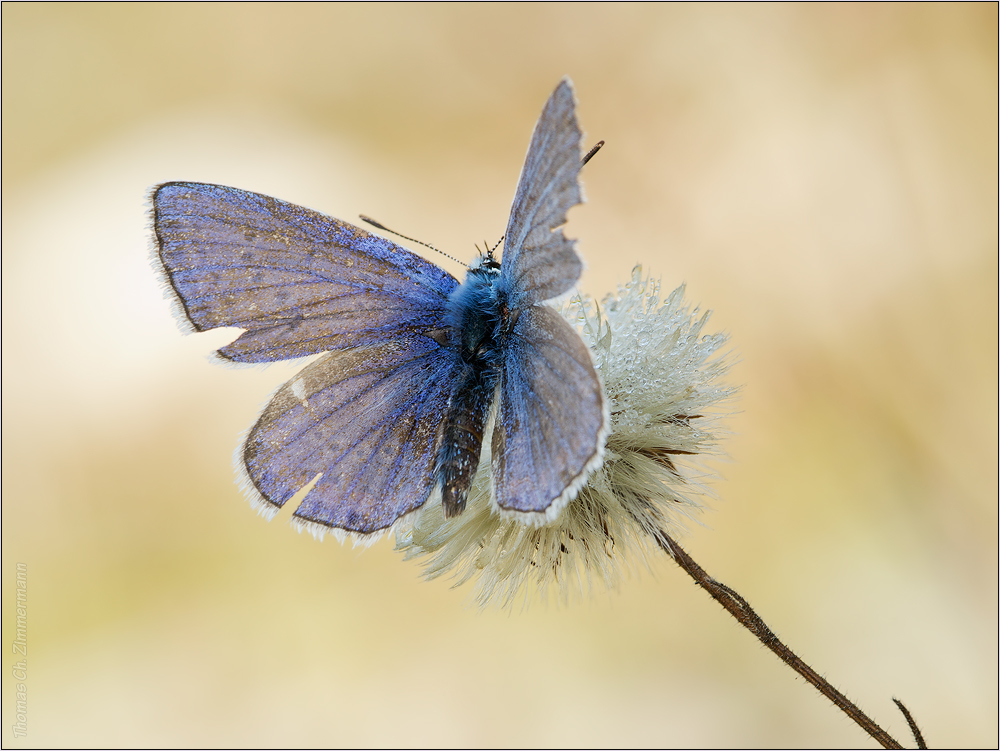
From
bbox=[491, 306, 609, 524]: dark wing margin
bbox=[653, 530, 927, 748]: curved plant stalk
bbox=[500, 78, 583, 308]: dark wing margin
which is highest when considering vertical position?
bbox=[500, 78, 583, 308]: dark wing margin

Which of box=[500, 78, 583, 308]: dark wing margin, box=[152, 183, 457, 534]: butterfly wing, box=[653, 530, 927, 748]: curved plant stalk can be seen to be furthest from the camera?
box=[152, 183, 457, 534]: butterfly wing

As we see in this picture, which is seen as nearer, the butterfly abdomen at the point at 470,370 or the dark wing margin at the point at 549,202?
the dark wing margin at the point at 549,202

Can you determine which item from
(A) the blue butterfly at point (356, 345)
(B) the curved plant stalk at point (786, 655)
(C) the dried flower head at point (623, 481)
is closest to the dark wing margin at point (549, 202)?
(A) the blue butterfly at point (356, 345)

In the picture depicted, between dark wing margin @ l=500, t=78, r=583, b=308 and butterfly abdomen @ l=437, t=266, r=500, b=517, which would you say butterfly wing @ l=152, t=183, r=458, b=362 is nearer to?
butterfly abdomen @ l=437, t=266, r=500, b=517

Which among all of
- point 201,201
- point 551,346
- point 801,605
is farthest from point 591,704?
point 201,201

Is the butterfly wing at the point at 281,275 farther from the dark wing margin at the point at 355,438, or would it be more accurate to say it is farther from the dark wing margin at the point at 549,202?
the dark wing margin at the point at 549,202

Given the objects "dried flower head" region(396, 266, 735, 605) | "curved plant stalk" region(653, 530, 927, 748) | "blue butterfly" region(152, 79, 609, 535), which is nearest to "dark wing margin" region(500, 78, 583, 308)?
"blue butterfly" region(152, 79, 609, 535)

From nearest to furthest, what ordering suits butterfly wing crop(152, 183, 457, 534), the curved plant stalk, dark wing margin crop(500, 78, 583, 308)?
1. dark wing margin crop(500, 78, 583, 308)
2. the curved plant stalk
3. butterfly wing crop(152, 183, 457, 534)
